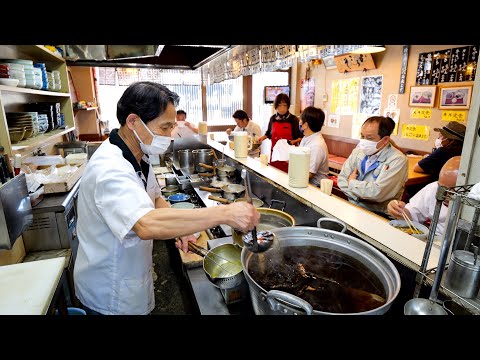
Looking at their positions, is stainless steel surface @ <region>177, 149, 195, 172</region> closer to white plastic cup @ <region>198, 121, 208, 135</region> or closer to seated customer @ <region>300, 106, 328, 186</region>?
white plastic cup @ <region>198, 121, 208, 135</region>

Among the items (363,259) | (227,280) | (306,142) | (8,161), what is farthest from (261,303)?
(306,142)

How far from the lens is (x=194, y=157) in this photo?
169 inches

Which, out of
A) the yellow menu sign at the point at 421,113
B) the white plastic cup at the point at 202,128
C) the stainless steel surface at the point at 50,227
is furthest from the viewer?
the white plastic cup at the point at 202,128

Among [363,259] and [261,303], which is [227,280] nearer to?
[261,303]

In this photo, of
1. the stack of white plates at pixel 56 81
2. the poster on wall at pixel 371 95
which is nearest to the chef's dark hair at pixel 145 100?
the stack of white plates at pixel 56 81

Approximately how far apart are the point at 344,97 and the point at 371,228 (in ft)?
20.3

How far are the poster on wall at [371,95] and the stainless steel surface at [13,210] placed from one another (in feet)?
20.7

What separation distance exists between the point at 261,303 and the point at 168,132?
977mm

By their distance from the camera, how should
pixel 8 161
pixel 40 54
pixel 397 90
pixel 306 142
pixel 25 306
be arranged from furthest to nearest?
pixel 397 90 → pixel 40 54 → pixel 306 142 → pixel 8 161 → pixel 25 306

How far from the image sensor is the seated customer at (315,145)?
12.6 feet

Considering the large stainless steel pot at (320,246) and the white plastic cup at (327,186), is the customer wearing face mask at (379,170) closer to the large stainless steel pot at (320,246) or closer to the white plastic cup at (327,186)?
the white plastic cup at (327,186)

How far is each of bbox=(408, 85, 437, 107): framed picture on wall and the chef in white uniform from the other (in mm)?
5217

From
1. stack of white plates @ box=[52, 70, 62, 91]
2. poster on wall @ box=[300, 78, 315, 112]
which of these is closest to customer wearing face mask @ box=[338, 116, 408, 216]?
stack of white plates @ box=[52, 70, 62, 91]

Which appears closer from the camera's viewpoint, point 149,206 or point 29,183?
point 149,206
